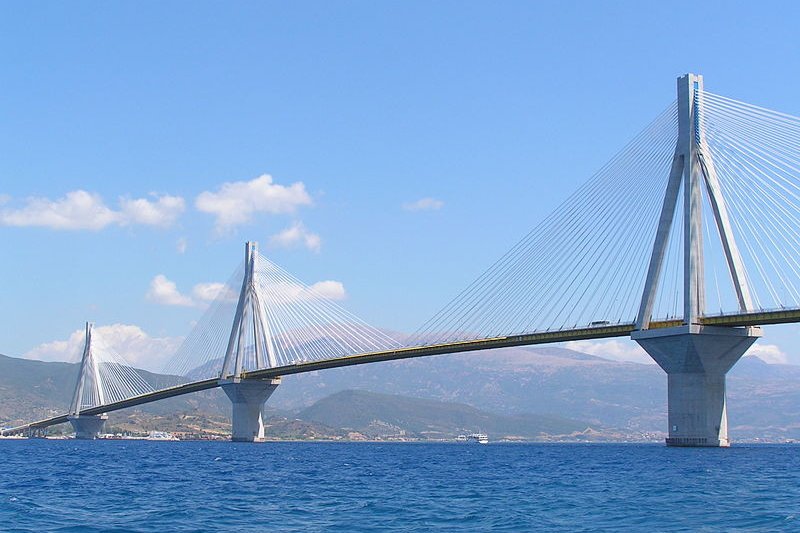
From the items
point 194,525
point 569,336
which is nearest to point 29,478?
point 194,525

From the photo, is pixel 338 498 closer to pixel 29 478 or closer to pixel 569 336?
pixel 29 478

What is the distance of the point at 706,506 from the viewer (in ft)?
124

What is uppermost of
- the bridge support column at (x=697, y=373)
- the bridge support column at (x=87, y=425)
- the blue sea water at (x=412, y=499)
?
the bridge support column at (x=697, y=373)

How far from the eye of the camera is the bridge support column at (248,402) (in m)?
133

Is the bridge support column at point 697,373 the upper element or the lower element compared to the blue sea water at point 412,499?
upper

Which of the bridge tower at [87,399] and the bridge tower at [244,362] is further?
the bridge tower at [87,399]

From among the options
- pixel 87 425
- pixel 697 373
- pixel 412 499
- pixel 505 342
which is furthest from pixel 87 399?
pixel 412 499

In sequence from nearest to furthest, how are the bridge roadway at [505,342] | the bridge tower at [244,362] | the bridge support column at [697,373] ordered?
the bridge roadway at [505,342], the bridge support column at [697,373], the bridge tower at [244,362]

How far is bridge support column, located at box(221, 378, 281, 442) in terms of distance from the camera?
13338 centimetres

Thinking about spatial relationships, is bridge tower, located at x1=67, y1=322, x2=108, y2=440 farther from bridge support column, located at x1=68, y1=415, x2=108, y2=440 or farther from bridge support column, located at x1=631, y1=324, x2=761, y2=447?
bridge support column, located at x1=631, y1=324, x2=761, y2=447

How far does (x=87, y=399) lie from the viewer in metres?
183

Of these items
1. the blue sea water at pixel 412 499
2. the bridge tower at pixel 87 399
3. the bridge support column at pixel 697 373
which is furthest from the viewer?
the bridge tower at pixel 87 399

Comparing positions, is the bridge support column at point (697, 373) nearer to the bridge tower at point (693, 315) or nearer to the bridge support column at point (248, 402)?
the bridge tower at point (693, 315)

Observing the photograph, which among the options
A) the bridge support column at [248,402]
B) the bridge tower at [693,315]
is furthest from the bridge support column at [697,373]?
the bridge support column at [248,402]
